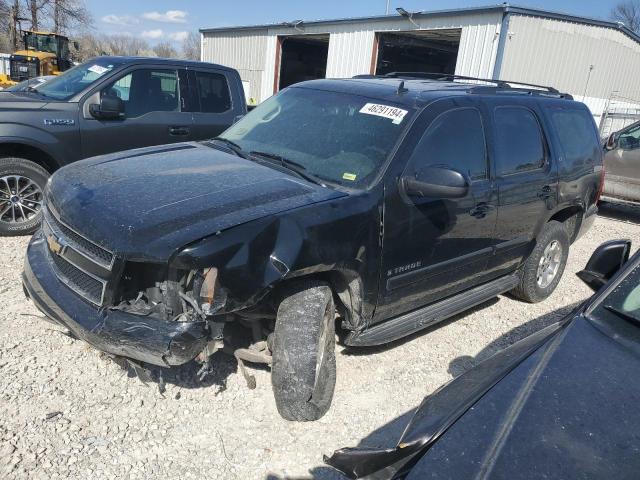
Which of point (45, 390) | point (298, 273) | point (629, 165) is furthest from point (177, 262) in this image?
point (629, 165)

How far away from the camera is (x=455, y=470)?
160 cm

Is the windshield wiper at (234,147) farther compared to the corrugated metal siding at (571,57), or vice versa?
the corrugated metal siding at (571,57)

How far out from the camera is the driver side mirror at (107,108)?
5723mm

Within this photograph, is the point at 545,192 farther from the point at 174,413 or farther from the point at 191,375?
the point at 174,413

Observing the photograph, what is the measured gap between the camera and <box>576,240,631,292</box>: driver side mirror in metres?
2.84

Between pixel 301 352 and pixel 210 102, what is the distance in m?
4.62

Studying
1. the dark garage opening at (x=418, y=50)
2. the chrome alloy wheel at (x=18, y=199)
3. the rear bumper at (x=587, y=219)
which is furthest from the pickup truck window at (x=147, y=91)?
the dark garage opening at (x=418, y=50)

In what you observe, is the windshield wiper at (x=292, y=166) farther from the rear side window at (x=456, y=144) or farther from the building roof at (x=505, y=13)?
the building roof at (x=505, y=13)

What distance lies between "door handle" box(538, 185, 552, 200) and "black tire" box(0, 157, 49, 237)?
4812 millimetres

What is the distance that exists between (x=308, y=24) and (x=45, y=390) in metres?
20.8

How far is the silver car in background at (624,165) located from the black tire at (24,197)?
32.1 feet

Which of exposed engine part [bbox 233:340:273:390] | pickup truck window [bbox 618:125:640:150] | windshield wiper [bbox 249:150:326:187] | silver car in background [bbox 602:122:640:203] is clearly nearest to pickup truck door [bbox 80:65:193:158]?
windshield wiper [bbox 249:150:326:187]

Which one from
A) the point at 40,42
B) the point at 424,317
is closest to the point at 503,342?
the point at 424,317

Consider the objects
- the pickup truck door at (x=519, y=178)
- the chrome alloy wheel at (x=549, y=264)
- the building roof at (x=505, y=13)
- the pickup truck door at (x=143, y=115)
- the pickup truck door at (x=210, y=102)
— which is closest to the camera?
the pickup truck door at (x=519, y=178)
